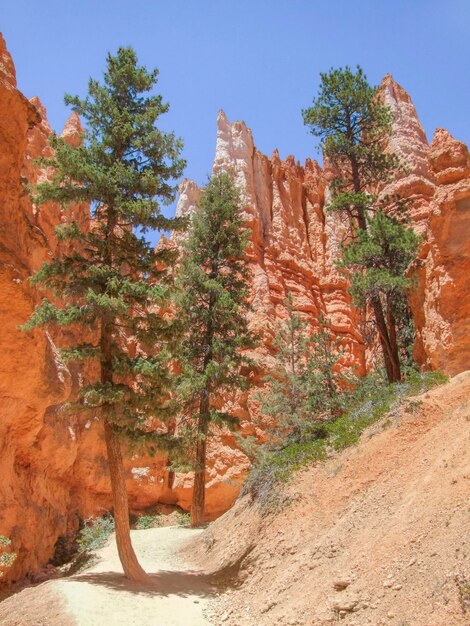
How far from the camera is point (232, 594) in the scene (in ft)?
33.9

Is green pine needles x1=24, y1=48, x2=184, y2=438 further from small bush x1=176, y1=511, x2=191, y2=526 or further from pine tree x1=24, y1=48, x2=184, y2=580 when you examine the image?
small bush x1=176, y1=511, x2=191, y2=526

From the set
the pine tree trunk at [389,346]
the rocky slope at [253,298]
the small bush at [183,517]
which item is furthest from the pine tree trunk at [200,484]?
the pine tree trunk at [389,346]

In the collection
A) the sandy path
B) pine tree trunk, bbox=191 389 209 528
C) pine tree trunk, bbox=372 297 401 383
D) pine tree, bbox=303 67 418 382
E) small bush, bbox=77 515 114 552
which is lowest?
the sandy path

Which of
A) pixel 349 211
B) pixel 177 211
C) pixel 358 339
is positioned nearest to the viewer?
pixel 349 211

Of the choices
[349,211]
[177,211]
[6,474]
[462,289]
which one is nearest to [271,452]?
[462,289]

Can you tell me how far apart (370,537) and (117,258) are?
329 inches

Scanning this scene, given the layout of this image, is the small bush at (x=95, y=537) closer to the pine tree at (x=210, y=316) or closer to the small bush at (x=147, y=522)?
the pine tree at (x=210, y=316)

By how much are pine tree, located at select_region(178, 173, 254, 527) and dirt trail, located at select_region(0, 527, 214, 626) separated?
6282 mm

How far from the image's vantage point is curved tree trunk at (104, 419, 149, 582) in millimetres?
10766

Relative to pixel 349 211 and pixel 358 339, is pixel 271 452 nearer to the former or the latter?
pixel 349 211

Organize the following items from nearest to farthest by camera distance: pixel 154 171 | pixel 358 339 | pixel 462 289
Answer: pixel 154 171, pixel 462 289, pixel 358 339

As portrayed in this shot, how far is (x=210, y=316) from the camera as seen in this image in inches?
774

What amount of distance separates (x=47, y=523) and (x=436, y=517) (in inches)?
605

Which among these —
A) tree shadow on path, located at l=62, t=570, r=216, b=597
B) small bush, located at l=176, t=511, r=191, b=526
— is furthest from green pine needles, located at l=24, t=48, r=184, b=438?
small bush, located at l=176, t=511, r=191, b=526
